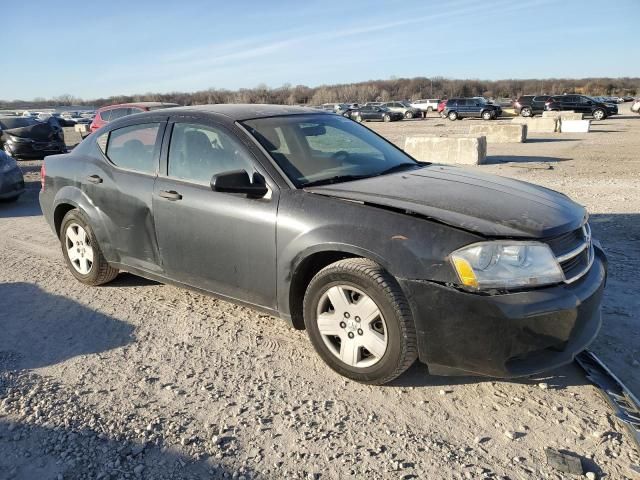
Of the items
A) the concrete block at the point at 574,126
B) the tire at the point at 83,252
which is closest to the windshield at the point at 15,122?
the tire at the point at 83,252

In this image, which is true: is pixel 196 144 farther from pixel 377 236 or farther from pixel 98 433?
pixel 98 433

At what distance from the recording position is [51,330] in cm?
394

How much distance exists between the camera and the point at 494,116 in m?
42.0

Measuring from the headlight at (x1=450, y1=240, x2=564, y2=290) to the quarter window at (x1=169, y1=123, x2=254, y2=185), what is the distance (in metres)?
1.64

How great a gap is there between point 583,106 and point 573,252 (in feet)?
134

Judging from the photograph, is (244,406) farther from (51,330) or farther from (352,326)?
(51,330)

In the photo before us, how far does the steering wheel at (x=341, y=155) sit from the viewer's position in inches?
156

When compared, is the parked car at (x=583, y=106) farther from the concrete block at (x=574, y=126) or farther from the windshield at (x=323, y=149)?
the windshield at (x=323, y=149)

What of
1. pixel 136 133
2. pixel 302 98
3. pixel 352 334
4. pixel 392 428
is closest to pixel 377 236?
pixel 352 334

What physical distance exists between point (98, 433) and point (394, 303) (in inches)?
68.0

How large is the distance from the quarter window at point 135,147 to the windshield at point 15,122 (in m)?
13.8

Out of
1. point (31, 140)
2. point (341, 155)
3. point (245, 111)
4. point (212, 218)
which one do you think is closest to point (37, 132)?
point (31, 140)

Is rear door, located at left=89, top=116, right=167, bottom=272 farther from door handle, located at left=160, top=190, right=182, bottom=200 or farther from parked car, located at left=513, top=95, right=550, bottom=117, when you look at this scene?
parked car, located at left=513, top=95, right=550, bottom=117

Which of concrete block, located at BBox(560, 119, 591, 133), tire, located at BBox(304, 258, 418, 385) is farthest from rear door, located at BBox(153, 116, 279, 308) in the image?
concrete block, located at BBox(560, 119, 591, 133)
